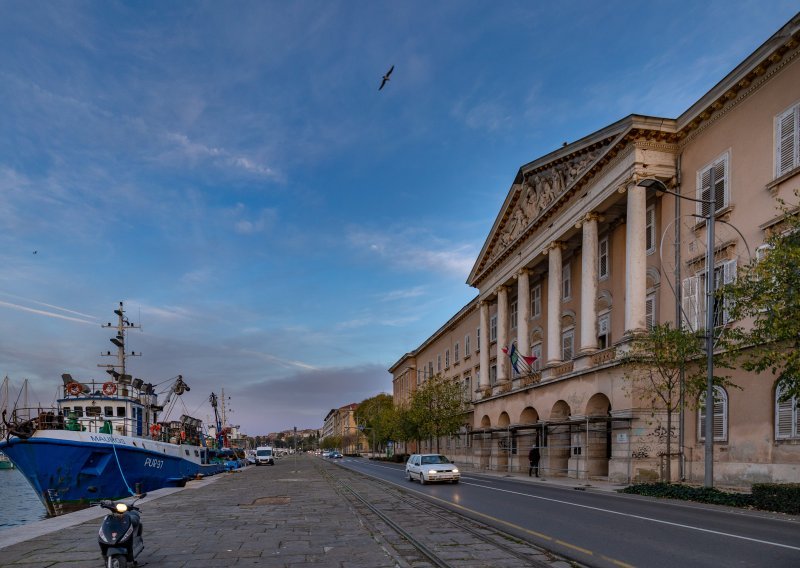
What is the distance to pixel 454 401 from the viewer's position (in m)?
57.8

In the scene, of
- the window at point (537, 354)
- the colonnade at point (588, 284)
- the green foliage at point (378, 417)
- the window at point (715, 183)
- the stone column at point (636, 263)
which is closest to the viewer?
the window at point (715, 183)

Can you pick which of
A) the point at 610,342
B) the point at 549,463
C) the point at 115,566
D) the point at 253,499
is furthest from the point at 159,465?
the point at 115,566

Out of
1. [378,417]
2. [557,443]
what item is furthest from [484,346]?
[378,417]

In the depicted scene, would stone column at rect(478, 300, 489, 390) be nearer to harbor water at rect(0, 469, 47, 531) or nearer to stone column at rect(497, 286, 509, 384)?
stone column at rect(497, 286, 509, 384)

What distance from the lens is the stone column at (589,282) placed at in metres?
34.1

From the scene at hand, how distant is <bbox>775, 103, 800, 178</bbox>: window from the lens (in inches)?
874

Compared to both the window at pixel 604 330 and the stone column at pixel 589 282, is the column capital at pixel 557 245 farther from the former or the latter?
the window at pixel 604 330

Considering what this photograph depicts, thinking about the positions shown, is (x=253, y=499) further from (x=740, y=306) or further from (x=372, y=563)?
(x=740, y=306)

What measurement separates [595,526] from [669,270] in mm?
19018

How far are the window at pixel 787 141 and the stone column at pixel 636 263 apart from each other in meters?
7.26

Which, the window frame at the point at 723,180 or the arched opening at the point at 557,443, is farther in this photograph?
the arched opening at the point at 557,443

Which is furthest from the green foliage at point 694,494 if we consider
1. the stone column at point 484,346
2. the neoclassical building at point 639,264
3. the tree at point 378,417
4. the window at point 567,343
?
the tree at point 378,417

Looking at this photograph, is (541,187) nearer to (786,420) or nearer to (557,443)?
(557,443)

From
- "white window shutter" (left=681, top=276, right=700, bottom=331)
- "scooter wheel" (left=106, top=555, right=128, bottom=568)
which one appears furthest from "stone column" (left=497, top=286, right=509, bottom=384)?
"scooter wheel" (left=106, top=555, right=128, bottom=568)
